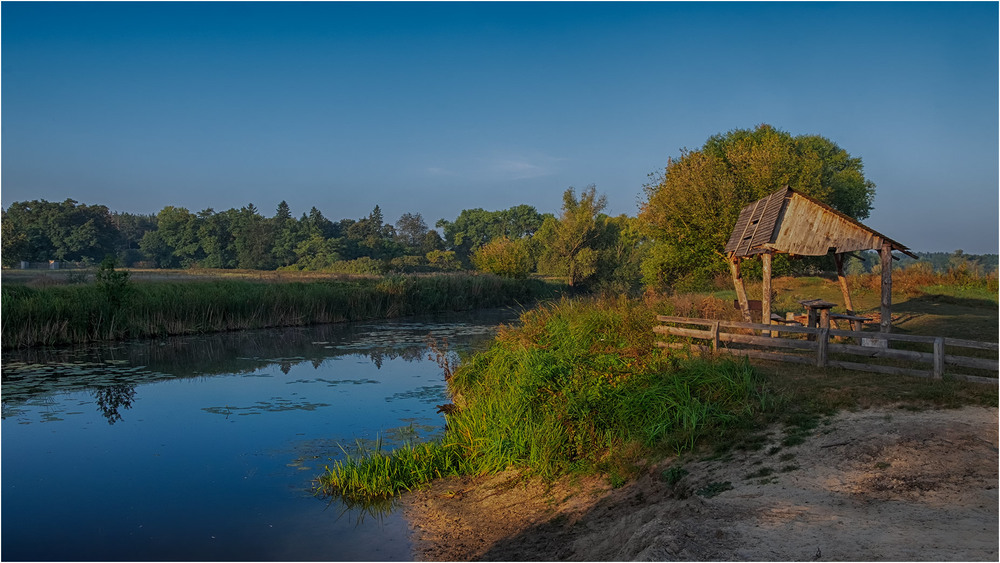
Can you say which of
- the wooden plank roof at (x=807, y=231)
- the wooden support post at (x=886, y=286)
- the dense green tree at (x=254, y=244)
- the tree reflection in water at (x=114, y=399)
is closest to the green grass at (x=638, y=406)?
the wooden support post at (x=886, y=286)

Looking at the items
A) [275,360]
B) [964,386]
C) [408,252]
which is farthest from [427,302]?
[408,252]

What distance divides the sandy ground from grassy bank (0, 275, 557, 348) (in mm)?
17321

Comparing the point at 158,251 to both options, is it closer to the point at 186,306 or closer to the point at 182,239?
the point at 182,239

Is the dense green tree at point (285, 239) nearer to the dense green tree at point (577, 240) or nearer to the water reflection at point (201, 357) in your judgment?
the dense green tree at point (577, 240)

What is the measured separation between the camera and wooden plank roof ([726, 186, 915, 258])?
13906mm

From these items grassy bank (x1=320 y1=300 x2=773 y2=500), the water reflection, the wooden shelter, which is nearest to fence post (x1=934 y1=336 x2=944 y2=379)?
grassy bank (x1=320 y1=300 x2=773 y2=500)

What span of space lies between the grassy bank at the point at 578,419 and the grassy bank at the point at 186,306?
15.7 meters

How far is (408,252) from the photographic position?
9556 centimetres

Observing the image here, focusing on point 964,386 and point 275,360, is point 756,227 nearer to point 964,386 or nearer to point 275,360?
point 964,386

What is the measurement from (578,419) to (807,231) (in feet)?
26.0

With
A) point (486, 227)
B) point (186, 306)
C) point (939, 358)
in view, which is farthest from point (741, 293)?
point (486, 227)

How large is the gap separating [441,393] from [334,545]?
800cm

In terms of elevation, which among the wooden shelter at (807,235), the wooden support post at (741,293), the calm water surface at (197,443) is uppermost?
the wooden shelter at (807,235)

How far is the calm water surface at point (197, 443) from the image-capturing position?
7.40m
